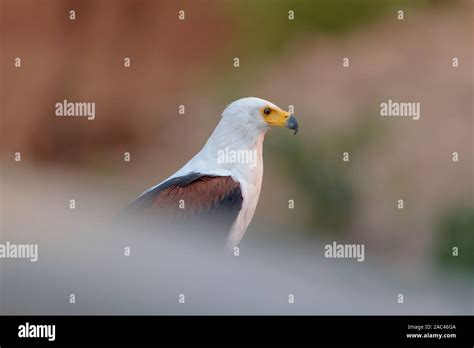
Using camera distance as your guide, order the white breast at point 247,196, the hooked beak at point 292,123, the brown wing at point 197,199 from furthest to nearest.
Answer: the hooked beak at point 292,123, the white breast at point 247,196, the brown wing at point 197,199

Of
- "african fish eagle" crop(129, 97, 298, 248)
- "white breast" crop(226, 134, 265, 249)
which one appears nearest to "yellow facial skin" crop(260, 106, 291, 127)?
"african fish eagle" crop(129, 97, 298, 248)

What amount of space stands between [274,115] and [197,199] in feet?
3.21

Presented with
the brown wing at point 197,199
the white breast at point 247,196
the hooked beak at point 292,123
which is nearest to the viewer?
the brown wing at point 197,199

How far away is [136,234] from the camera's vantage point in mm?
10719

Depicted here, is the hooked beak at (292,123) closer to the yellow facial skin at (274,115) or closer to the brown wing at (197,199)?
the yellow facial skin at (274,115)

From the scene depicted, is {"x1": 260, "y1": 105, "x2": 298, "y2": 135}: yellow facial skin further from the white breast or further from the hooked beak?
the white breast

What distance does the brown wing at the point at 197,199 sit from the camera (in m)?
10.6

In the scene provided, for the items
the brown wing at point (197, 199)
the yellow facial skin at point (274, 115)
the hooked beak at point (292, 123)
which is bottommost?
the brown wing at point (197, 199)

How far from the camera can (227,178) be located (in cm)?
1073

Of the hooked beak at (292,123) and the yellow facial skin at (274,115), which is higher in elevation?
the yellow facial skin at (274,115)

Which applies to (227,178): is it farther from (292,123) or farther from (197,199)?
(292,123)

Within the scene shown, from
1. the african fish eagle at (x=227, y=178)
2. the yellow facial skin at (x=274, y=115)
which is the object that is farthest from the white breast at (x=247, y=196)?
the yellow facial skin at (x=274, y=115)

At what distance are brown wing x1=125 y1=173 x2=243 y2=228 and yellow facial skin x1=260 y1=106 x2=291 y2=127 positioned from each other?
→ 0.64 m
